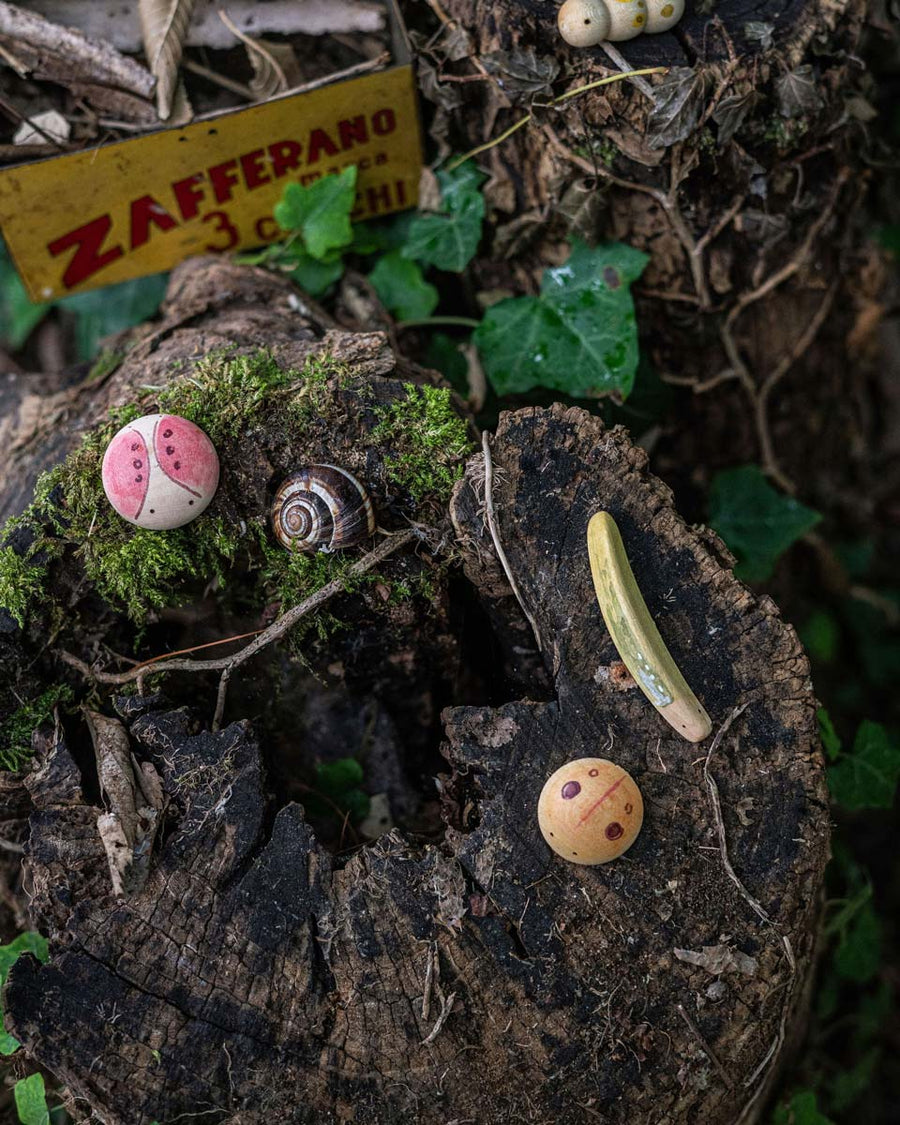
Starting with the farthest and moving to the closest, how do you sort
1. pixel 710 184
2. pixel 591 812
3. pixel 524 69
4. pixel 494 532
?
pixel 710 184
pixel 524 69
pixel 494 532
pixel 591 812

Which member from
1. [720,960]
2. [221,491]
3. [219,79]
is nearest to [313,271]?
[219,79]

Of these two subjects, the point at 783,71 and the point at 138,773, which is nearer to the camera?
the point at 138,773

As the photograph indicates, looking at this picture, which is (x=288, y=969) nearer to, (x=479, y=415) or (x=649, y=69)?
(x=479, y=415)

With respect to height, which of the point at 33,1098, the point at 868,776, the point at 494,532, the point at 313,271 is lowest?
the point at 868,776

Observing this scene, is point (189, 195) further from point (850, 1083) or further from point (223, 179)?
point (850, 1083)

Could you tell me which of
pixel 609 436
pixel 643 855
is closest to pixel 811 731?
pixel 643 855
